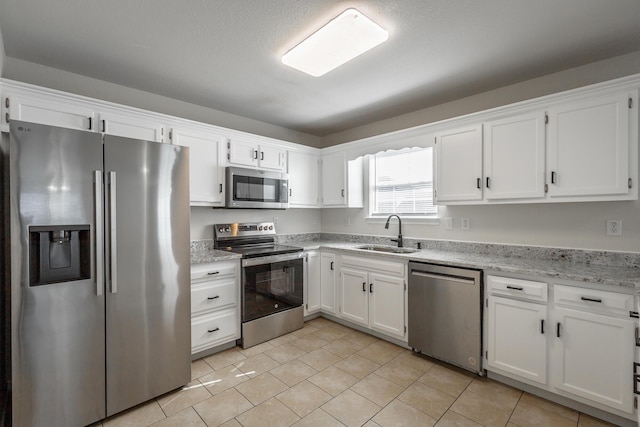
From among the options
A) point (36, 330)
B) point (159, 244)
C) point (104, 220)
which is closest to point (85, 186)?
point (104, 220)

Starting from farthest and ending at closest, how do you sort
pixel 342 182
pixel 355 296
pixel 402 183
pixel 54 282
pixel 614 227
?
pixel 342 182 < pixel 402 183 < pixel 355 296 < pixel 614 227 < pixel 54 282

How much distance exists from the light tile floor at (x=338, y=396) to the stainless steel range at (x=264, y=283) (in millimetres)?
286

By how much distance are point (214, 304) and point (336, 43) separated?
2410 mm

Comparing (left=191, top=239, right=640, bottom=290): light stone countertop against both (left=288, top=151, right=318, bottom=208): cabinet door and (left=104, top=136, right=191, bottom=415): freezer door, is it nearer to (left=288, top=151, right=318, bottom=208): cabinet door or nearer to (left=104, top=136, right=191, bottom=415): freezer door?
(left=104, top=136, right=191, bottom=415): freezer door

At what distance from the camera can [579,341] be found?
192 centimetres

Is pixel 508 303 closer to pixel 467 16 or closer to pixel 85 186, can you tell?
pixel 467 16

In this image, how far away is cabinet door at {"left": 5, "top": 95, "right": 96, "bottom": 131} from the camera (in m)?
2.00

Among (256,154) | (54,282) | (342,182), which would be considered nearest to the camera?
(54,282)

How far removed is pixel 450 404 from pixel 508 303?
852mm

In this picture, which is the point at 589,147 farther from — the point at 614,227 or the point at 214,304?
the point at 214,304

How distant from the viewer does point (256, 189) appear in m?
3.35

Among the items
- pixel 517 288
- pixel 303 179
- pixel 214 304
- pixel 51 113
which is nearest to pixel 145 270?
pixel 214 304

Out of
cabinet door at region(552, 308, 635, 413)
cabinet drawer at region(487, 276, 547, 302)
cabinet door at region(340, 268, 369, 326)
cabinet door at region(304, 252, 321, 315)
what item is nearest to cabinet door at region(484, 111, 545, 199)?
cabinet drawer at region(487, 276, 547, 302)

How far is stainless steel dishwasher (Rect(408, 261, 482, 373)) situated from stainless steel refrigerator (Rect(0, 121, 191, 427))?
1979 millimetres
